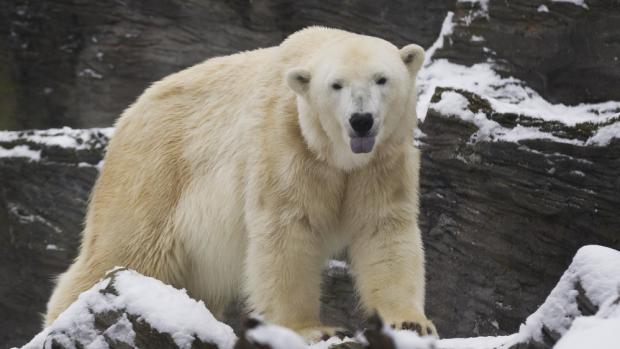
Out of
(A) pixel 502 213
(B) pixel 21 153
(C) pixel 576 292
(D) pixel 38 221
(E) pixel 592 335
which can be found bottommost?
(D) pixel 38 221

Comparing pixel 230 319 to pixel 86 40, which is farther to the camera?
pixel 86 40

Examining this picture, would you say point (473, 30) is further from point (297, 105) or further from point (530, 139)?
point (297, 105)

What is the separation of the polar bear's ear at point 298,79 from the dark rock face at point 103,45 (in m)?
4.53

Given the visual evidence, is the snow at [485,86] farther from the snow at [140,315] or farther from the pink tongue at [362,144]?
the snow at [140,315]

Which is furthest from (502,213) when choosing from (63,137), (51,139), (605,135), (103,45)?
(103,45)

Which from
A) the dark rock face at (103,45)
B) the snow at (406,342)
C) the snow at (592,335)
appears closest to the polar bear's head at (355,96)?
the snow at (592,335)

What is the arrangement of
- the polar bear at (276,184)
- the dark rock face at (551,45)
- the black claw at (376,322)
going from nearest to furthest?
the black claw at (376,322)
the polar bear at (276,184)
the dark rock face at (551,45)

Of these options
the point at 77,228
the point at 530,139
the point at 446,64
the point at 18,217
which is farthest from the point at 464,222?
the point at 18,217

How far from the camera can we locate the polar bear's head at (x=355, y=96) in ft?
14.0

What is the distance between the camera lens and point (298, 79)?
4531 millimetres

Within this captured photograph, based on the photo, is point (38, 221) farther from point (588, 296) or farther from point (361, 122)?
point (588, 296)

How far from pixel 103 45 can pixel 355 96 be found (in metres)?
5.66

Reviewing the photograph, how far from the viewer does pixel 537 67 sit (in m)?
7.37

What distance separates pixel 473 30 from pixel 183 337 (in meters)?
4.63
